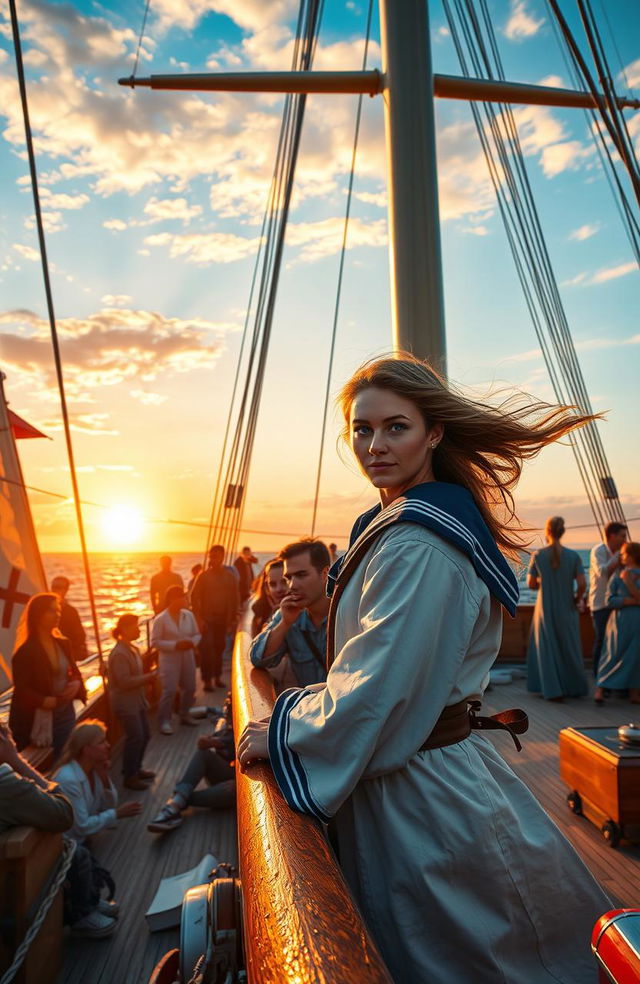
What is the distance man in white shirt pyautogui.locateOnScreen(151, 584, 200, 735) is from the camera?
580cm

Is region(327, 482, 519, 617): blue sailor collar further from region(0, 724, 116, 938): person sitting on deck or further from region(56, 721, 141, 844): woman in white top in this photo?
region(56, 721, 141, 844): woman in white top

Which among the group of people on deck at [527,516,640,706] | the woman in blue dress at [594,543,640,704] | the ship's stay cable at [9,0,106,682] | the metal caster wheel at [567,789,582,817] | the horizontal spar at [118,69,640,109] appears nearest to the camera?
the ship's stay cable at [9,0,106,682]

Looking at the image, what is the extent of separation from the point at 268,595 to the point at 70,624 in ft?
9.88

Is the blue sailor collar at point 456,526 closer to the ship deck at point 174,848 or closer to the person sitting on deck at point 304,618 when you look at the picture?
the person sitting on deck at point 304,618

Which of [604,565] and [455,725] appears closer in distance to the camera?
[455,725]

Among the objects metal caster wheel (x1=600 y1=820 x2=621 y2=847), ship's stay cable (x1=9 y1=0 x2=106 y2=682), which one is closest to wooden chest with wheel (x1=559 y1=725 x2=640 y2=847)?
metal caster wheel (x1=600 y1=820 x2=621 y2=847)

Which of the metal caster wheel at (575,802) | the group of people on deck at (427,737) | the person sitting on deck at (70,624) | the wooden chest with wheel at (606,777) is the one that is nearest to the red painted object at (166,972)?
the group of people on deck at (427,737)

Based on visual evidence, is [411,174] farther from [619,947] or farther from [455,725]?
[619,947]

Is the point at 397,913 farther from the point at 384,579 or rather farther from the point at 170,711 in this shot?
the point at 170,711

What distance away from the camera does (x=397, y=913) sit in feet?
3.06

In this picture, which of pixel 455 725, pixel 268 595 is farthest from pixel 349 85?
pixel 455 725

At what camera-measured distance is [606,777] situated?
126 inches

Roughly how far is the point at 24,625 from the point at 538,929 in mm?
3700

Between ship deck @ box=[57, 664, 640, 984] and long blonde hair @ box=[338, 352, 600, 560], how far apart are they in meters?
2.22
